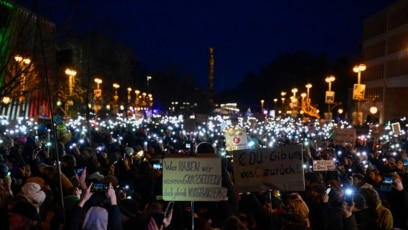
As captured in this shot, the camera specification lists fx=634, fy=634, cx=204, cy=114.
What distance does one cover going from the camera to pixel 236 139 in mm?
19734

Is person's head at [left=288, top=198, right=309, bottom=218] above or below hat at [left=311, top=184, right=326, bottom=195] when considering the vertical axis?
below

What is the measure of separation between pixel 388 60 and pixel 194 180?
6297cm

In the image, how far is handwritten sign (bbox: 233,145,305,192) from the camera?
8.20 metres

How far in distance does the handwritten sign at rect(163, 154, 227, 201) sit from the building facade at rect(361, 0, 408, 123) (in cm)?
5390

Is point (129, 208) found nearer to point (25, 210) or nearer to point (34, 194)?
point (34, 194)

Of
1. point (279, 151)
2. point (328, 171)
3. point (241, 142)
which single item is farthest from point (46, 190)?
point (241, 142)

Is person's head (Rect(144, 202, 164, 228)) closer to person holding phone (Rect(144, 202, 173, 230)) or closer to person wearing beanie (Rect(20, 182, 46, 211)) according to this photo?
person holding phone (Rect(144, 202, 173, 230))

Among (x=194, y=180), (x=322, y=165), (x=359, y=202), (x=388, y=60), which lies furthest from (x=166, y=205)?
(x=388, y=60)

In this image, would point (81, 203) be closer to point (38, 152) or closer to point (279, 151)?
point (279, 151)

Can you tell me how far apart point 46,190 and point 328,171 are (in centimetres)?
781

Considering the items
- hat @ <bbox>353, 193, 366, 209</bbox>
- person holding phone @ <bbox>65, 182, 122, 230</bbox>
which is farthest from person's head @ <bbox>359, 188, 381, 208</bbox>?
person holding phone @ <bbox>65, 182, 122, 230</bbox>

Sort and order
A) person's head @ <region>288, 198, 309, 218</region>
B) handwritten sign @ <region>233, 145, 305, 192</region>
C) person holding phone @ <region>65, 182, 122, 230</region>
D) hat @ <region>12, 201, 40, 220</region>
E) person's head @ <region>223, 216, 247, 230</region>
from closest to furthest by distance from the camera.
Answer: hat @ <region>12, 201, 40, 220</region> → person holding phone @ <region>65, 182, 122, 230</region> → person's head @ <region>223, 216, 247, 230</region> → handwritten sign @ <region>233, 145, 305, 192</region> → person's head @ <region>288, 198, 309, 218</region>

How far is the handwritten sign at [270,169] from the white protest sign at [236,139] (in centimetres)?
1081

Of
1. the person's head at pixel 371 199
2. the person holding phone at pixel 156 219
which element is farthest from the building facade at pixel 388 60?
the person holding phone at pixel 156 219
